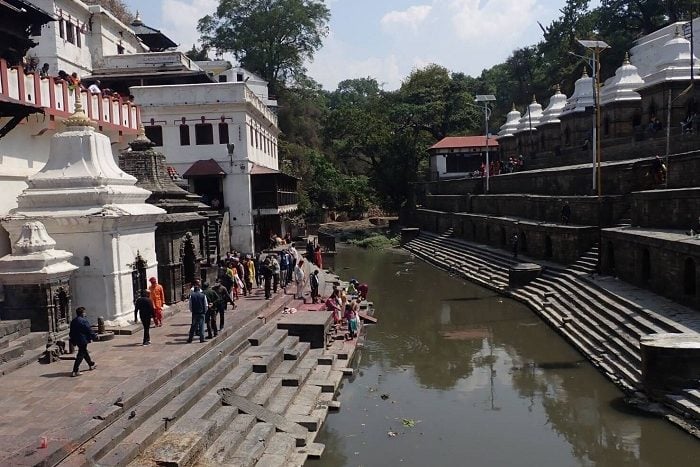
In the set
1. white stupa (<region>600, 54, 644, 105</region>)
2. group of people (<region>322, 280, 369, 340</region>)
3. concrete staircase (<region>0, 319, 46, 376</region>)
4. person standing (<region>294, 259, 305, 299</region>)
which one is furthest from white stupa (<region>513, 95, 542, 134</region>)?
concrete staircase (<region>0, 319, 46, 376</region>)

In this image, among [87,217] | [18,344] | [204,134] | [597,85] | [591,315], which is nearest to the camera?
[18,344]

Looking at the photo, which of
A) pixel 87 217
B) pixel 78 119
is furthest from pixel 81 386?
pixel 78 119

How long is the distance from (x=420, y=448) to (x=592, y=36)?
138 ft

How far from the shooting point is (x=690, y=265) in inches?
541

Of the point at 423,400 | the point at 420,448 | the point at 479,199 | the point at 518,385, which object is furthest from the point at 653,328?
the point at 479,199

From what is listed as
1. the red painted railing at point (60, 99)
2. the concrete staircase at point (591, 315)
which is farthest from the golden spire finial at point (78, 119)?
the concrete staircase at point (591, 315)

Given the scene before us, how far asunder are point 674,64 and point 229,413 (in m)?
22.2

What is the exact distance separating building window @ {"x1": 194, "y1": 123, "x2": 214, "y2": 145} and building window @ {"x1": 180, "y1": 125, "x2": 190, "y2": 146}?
1.11ft

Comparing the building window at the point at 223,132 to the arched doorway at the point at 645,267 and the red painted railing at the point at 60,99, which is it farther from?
the arched doorway at the point at 645,267

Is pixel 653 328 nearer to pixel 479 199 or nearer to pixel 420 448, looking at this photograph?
pixel 420 448

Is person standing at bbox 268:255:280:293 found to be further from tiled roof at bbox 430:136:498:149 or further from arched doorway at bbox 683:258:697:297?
tiled roof at bbox 430:136:498:149

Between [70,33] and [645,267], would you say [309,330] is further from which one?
[70,33]

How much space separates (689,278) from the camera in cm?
1388

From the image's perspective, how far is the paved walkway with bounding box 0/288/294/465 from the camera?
740 cm
